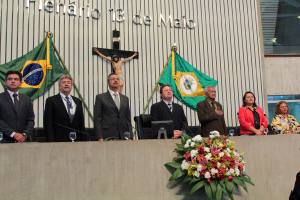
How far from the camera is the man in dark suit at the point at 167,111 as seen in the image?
14.4 ft

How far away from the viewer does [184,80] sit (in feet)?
25.9

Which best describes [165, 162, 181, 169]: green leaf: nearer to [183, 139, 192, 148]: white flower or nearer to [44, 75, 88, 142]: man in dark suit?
[183, 139, 192, 148]: white flower

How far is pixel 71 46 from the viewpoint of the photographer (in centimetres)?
734

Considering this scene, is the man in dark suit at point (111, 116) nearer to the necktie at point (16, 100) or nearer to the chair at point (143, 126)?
the chair at point (143, 126)

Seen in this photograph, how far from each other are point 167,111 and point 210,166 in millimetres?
1077

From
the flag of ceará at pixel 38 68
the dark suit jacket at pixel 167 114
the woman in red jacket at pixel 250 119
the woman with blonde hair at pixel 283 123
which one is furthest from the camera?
the flag of ceará at pixel 38 68

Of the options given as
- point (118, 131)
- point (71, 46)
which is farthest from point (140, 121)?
point (71, 46)

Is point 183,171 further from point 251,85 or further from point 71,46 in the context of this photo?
point 251,85

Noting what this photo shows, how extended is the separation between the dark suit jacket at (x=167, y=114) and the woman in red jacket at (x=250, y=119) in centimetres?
67

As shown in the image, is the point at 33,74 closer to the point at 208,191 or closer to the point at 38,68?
the point at 38,68

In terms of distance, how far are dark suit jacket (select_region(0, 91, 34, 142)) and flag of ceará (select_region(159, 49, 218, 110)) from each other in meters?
4.20

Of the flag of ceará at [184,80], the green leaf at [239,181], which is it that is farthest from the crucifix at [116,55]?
the green leaf at [239,181]

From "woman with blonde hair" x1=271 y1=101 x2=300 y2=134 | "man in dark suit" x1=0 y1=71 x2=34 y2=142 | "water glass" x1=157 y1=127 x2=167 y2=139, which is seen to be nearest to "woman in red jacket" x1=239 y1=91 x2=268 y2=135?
"woman with blonde hair" x1=271 y1=101 x2=300 y2=134

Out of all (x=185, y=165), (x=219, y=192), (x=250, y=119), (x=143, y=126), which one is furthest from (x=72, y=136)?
(x=250, y=119)
